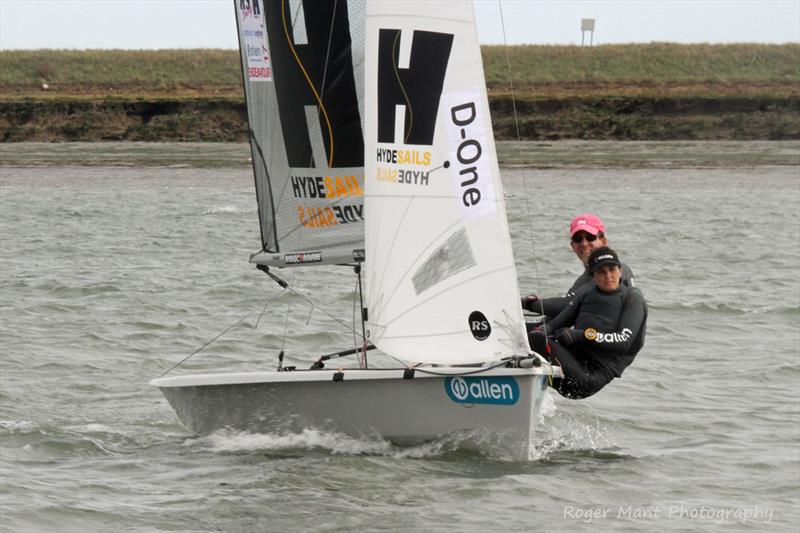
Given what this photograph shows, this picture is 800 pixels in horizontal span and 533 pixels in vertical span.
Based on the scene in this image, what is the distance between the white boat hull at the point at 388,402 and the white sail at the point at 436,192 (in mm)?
176

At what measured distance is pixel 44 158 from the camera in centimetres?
4025

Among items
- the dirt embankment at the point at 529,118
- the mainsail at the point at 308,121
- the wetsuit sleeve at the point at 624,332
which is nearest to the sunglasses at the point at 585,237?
the wetsuit sleeve at the point at 624,332

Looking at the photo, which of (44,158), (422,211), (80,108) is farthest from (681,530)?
(80,108)

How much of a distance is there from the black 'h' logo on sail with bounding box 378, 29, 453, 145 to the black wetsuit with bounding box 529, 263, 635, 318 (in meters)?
1.58

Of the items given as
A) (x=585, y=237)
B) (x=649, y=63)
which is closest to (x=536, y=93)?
(x=649, y=63)

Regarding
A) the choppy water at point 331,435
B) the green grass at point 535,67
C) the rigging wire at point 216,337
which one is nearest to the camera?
the choppy water at point 331,435

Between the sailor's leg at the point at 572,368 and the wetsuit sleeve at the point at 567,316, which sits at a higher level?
the wetsuit sleeve at the point at 567,316

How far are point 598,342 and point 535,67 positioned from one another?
48300 mm

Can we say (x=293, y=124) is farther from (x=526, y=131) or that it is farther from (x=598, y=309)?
(x=526, y=131)

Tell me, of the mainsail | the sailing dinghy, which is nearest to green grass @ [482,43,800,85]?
the mainsail

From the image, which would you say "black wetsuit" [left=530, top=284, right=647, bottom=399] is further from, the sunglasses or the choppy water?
the choppy water

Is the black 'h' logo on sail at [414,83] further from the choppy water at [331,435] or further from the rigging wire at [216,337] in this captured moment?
the rigging wire at [216,337]

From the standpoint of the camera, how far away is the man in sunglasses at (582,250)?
942 centimetres

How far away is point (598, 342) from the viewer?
29.9 feet
